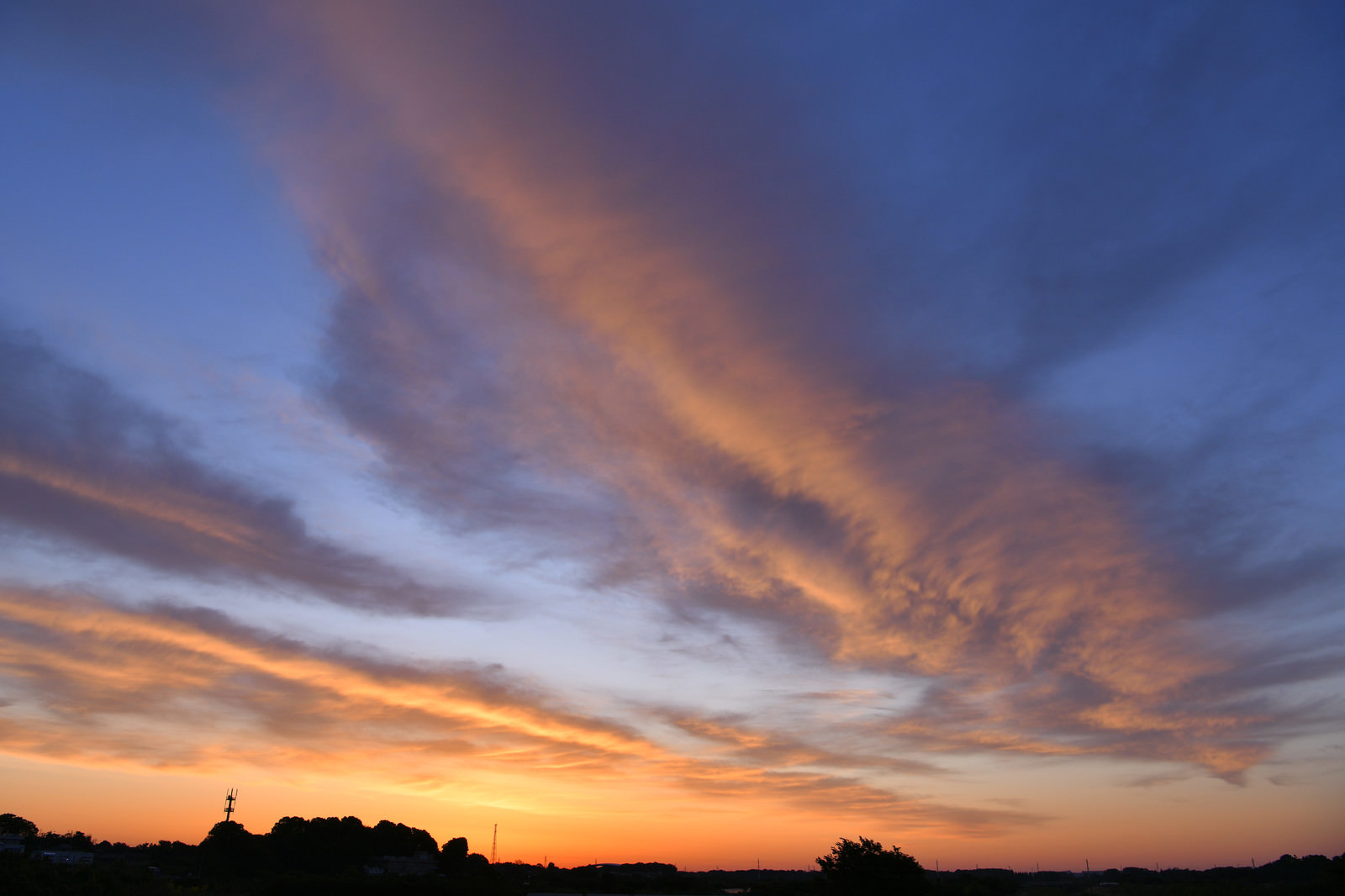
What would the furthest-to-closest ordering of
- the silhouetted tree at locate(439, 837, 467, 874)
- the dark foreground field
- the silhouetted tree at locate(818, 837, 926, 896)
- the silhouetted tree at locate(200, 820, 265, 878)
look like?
the silhouetted tree at locate(439, 837, 467, 874) → the silhouetted tree at locate(200, 820, 265, 878) → the silhouetted tree at locate(818, 837, 926, 896) → the dark foreground field

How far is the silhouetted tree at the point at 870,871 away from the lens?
5391 cm

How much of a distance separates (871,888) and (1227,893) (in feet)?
220

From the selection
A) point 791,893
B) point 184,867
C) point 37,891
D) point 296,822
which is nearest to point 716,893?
point 791,893

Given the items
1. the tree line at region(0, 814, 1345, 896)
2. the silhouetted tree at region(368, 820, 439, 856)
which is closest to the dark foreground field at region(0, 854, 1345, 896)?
the tree line at region(0, 814, 1345, 896)

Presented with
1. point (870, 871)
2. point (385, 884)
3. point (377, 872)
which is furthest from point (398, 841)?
point (870, 871)

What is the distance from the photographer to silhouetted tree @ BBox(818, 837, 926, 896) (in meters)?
53.9

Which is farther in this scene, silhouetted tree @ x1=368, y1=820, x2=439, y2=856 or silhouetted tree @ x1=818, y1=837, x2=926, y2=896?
silhouetted tree @ x1=368, y1=820, x2=439, y2=856

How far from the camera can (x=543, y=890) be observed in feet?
314

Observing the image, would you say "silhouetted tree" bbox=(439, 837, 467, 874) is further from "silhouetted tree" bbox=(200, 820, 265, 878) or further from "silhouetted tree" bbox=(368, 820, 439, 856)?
"silhouetted tree" bbox=(200, 820, 265, 878)

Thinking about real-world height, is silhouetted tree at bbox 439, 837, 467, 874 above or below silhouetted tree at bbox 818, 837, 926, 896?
below

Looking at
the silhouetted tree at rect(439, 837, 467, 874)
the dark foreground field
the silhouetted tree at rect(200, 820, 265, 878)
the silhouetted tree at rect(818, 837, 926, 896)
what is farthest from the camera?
the silhouetted tree at rect(439, 837, 467, 874)

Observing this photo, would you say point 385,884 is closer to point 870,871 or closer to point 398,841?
point 870,871

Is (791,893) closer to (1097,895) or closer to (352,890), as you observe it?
(1097,895)

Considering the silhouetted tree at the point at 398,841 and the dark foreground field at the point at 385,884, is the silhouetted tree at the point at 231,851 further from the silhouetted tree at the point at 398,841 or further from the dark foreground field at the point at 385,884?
the silhouetted tree at the point at 398,841
